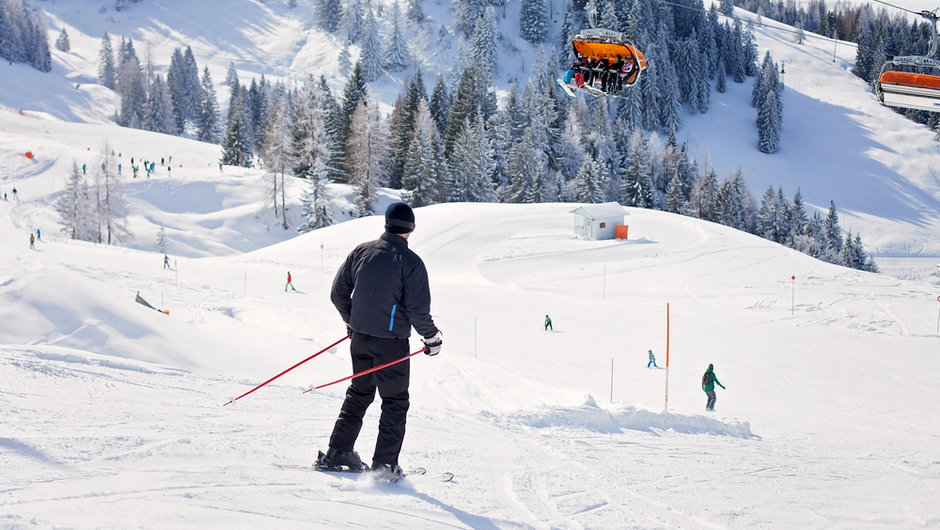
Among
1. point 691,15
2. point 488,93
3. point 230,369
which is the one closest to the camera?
point 230,369

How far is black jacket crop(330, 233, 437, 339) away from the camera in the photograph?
5238 millimetres

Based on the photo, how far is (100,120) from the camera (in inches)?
4102

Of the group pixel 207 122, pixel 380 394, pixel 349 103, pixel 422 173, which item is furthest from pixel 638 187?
pixel 380 394

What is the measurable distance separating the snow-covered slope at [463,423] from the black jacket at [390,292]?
1120mm

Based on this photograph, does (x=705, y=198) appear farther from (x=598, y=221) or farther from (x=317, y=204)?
(x=317, y=204)

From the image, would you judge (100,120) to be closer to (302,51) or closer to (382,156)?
(302,51)

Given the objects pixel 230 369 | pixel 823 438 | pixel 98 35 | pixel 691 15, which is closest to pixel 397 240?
pixel 230 369

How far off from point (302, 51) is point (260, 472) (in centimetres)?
14917

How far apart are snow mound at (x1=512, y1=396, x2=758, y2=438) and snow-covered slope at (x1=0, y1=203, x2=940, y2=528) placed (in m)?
0.05

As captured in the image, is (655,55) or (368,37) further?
(368,37)

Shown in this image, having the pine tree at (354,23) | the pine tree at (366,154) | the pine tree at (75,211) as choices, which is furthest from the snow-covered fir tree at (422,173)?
the pine tree at (354,23)

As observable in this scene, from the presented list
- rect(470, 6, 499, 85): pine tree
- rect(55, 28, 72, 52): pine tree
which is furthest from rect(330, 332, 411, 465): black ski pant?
rect(55, 28, 72, 52): pine tree

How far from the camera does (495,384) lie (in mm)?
13594

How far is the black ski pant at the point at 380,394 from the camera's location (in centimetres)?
534
